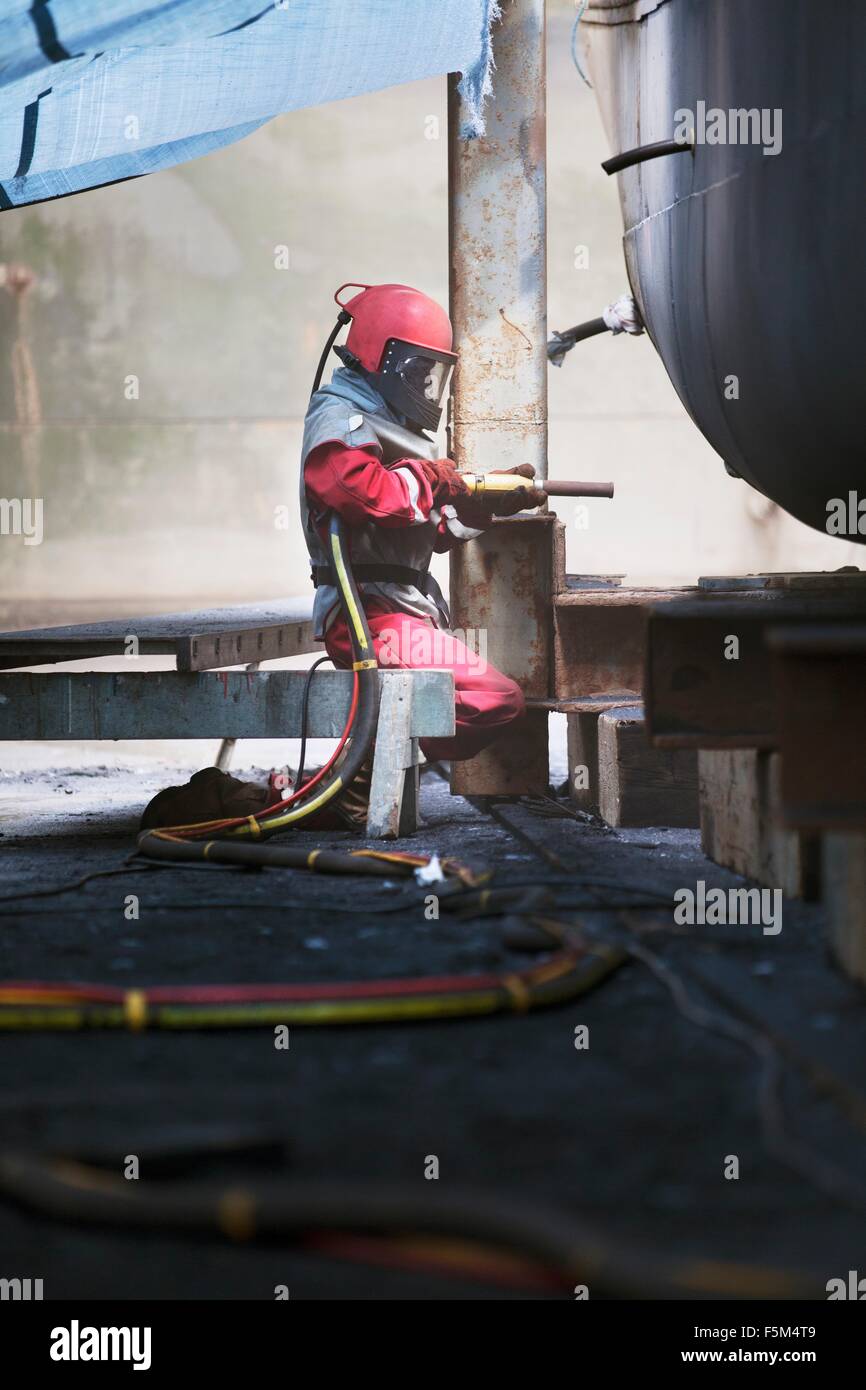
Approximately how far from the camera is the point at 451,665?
484cm

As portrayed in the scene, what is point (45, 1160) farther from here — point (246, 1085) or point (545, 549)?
point (545, 549)

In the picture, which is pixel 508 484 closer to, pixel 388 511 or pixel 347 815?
pixel 388 511

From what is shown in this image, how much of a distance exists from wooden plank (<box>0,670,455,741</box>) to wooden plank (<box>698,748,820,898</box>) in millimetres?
978

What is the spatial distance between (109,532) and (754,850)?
7.25 metres

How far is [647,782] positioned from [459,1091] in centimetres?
270

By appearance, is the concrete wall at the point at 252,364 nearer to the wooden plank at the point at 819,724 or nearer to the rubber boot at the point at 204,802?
the rubber boot at the point at 204,802

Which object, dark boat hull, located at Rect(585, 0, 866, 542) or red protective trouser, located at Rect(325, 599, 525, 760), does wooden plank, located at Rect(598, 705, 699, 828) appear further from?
dark boat hull, located at Rect(585, 0, 866, 542)

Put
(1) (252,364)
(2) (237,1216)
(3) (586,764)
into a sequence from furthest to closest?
1. (1) (252,364)
2. (3) (586,764)
3. (2) (237,1216)

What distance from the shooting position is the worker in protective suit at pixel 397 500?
14.8 feet

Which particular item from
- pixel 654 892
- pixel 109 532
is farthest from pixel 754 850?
pixel 109 532

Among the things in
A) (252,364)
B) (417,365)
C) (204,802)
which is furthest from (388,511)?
(252,364)

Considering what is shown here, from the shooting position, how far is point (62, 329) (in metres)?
9.60

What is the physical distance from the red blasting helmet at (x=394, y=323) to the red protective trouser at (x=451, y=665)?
0.87 meters

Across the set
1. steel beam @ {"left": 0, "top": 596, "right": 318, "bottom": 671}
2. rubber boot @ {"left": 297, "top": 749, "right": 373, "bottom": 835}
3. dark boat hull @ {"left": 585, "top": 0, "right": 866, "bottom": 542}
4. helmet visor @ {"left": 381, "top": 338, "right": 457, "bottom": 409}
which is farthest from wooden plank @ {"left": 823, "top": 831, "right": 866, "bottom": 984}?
helmet visor @ {"left": 381, "top": 338, "right": 457, "bottom": 409}
